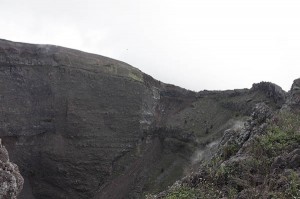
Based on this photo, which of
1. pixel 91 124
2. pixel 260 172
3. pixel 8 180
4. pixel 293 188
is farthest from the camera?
pixel 91 124

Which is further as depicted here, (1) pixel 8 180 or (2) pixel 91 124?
(2) pixel 91 124

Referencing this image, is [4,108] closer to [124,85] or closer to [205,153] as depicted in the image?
[124,85]

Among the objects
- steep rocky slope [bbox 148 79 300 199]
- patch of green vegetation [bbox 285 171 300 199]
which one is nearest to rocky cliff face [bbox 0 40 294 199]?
steep rocky slope [bbox 148 79 300 199]

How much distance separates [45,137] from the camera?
145ft

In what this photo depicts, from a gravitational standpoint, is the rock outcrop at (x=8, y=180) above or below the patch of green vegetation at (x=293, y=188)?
below

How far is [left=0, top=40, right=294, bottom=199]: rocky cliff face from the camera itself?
4322 centimetres

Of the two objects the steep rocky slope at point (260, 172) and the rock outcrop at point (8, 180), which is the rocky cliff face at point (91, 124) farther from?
the rock outcrop at point (8, 180)

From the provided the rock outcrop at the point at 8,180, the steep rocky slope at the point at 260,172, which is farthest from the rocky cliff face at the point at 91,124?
the rock outcrop at the point at 8,180

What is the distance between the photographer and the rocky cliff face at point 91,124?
1702 inches

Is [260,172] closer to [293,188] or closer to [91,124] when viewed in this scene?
[293,188]

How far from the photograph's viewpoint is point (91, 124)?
4519cm

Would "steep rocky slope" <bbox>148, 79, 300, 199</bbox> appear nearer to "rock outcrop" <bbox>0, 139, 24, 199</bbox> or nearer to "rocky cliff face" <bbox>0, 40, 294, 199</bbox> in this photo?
"rock outcrop" <bbox>0, 139, 24, 199</bbox>

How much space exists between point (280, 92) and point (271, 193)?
3348 cm

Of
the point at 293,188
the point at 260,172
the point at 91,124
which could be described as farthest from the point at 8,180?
the point at 91,124
